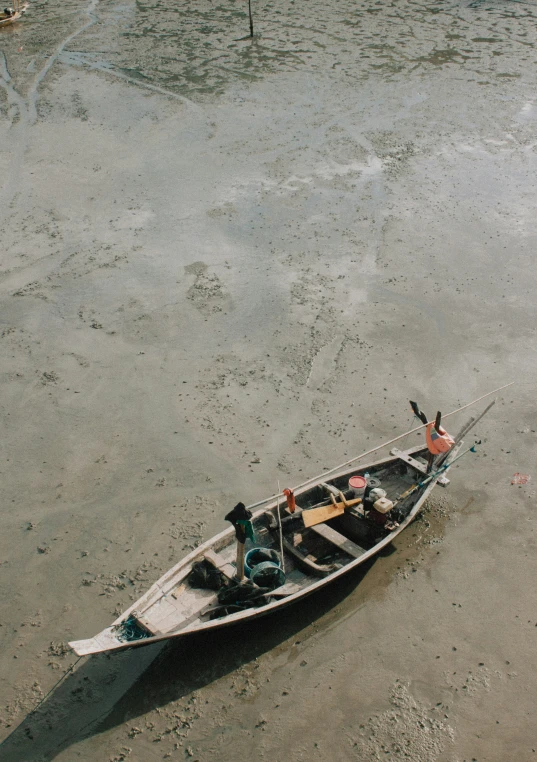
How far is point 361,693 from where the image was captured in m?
8.95

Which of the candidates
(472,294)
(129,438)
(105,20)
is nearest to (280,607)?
(129,438)

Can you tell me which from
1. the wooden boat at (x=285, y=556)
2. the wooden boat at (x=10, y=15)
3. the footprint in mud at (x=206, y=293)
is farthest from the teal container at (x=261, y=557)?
the wooden boat at (x=10, y=15)

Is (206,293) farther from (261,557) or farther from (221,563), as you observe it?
(221,563)

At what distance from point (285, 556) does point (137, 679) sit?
8.98 feet

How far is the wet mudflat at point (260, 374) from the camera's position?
883 cm

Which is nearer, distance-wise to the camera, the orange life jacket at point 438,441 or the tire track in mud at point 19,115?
the orange life jacket at point 438,441

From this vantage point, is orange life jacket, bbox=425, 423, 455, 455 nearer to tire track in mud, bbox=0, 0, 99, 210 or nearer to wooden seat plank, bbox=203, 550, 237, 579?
→ wooden seat plank, bbox=203, 550, 237, 579

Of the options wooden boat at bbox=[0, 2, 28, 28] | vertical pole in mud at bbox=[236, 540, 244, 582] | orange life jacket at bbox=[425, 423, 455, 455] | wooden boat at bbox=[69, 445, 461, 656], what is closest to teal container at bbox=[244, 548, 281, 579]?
wooden boat at bbox=[69, 445, 461, 656]

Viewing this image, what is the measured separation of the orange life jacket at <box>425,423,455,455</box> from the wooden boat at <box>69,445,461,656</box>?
0.50m

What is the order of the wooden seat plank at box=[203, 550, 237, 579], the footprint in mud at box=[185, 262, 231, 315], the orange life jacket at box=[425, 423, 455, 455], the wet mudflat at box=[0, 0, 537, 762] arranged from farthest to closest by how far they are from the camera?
the footprint in mud at box=[185, 262, 231, 315]
the orange life jacket at box=[425, 423, 455, 455]
the wooden seat plank at box=[203, 550, 237, 579]
the wet mudflat at box=[0, 0, 537, 762]

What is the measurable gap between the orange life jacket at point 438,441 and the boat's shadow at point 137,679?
301cm

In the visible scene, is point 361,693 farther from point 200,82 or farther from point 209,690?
point 200,82

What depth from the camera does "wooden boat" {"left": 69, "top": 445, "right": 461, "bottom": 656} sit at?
8.59 m

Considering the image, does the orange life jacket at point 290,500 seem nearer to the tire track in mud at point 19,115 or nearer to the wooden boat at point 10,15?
the tire track in mud at point 19,115
